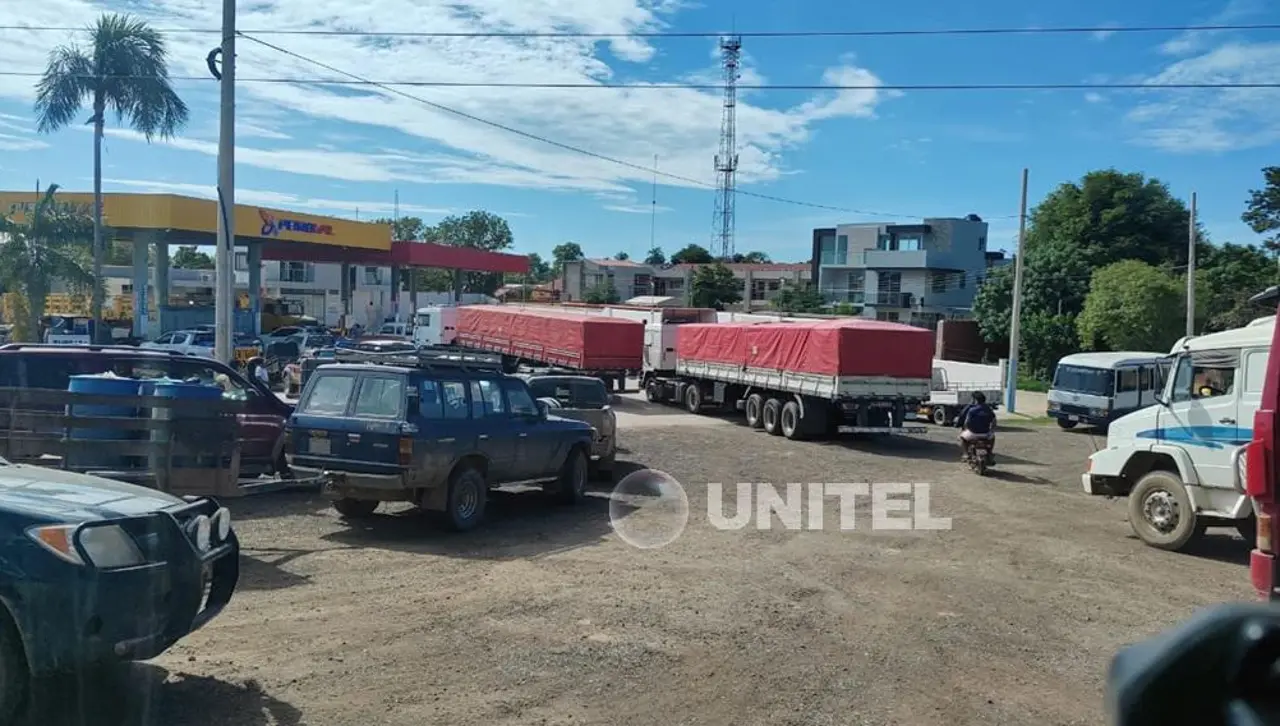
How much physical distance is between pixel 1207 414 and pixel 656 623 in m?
7.45

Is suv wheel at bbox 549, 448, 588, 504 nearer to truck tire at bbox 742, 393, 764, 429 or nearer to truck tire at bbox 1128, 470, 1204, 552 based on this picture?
truck tire at bbox 1128, 470, 1204, 552

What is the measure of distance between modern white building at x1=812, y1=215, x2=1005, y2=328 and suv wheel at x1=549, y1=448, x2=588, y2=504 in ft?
182

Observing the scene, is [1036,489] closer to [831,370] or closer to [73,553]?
[831,370]

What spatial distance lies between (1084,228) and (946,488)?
46.7 m

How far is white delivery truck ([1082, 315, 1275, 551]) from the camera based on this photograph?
10.6 metres

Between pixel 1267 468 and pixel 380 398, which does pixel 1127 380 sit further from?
pixel 380 398

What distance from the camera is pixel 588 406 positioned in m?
15.7

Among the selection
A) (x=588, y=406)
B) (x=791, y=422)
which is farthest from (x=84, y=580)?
(x=791, y=422)

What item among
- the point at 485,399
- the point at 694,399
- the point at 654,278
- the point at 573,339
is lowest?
the point at 694,399

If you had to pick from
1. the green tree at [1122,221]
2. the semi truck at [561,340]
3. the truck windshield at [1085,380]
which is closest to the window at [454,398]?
the semi truck at [561,340]

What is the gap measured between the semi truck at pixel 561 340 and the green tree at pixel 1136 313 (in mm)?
22833

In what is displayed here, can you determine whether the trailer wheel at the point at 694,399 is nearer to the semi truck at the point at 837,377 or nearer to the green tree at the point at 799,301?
the semi truck at the point at 837,377

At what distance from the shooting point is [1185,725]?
4.39ft

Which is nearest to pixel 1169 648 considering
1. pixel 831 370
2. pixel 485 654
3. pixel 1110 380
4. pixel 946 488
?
pixel 485 654
